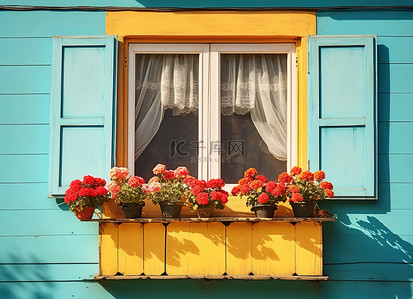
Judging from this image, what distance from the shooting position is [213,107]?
430cm

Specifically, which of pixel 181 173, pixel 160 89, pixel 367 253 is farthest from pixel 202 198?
pixel 367 253

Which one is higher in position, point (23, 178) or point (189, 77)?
point (189, 77)

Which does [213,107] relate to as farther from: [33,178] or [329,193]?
[33,178]

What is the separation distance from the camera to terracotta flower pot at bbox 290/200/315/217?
3.86 m

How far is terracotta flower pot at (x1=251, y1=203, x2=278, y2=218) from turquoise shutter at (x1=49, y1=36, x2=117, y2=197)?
1093 mm

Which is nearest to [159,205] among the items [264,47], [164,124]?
[164,124]

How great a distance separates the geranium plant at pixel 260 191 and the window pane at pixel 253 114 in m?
0.42

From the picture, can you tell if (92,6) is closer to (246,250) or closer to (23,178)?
(23,178)

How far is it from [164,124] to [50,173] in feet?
3.00

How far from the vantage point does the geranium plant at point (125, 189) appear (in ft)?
12.5

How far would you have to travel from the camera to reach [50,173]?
160 inches

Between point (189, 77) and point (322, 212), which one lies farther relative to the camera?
point (189, 77)

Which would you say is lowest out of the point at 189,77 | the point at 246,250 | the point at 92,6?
the point at 246,250

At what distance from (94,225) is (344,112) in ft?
6.53
